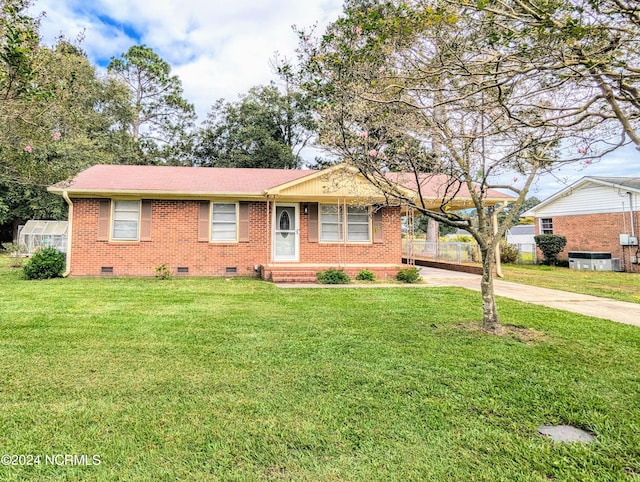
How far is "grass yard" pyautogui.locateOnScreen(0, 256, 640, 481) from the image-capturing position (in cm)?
218

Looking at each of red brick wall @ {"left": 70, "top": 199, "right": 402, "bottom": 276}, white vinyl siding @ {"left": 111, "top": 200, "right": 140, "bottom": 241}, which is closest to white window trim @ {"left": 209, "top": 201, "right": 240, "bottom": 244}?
red brick wall @ {"left": 70, "top": 199, "right": 402, "bottom": 276}

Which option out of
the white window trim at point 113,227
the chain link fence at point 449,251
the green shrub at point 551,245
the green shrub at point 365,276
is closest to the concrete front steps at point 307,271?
the green shrub at point 365,276

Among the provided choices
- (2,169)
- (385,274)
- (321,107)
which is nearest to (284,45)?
(321,107)

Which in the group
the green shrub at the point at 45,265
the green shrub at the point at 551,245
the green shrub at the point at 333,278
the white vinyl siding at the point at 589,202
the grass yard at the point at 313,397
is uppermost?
the white vinyl siding at the point at 589,202

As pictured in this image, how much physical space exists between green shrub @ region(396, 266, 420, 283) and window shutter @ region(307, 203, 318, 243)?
3028 mm

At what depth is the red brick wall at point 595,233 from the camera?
16644 millimetres

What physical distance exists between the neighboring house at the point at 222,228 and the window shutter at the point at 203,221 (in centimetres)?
3

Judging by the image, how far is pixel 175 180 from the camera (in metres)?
12.7

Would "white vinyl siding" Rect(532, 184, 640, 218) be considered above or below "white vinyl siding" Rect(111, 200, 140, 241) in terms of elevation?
above

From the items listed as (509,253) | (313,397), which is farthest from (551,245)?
(313,397)

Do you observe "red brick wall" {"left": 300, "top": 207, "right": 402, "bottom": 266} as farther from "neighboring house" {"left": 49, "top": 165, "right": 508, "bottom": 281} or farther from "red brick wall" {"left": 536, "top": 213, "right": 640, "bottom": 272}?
"red brick wall" {"left": 536, "top": 213, "right": 640, "bottom": 272}

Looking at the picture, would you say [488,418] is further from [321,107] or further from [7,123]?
[7,123]

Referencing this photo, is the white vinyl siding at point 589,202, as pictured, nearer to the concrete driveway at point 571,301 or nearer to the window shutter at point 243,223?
the concrete driveway at point 571,301

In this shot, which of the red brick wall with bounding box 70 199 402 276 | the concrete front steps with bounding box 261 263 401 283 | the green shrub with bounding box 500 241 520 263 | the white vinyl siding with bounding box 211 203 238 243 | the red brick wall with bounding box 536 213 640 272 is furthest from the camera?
the green shrub with bounding box 500 241 520 263
